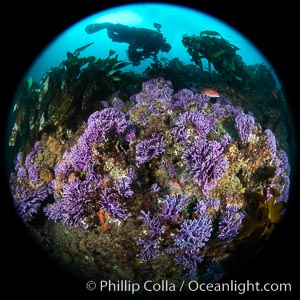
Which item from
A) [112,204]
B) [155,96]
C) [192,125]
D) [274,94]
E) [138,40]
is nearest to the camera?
[112,204]

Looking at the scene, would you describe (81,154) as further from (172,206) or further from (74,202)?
(172,206)

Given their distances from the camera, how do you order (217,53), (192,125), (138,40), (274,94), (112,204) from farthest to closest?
(274,94) < (217,53) < (138,40) < (192,125) < (112,204)

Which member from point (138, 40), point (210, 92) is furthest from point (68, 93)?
point (210, 92)

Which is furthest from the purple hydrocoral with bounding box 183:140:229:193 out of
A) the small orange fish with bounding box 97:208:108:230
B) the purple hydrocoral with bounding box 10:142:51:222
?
the purple hydrocoral with bounding box 10:142:51:222

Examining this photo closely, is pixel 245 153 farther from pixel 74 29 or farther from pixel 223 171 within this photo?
pixel 74 29

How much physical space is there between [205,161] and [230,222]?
2.18 ft

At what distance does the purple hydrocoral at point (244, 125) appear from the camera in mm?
3566

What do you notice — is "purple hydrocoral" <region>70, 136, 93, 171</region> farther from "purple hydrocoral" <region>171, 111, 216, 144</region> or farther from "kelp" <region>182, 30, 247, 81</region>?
"kelp" <region>182, 30, 247, 81</region>

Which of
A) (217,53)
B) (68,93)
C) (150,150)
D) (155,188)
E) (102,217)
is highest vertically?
(217,53)

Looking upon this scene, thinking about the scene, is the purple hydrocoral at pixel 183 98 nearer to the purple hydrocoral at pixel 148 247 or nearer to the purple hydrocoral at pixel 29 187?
the purple hydrocoral at pixel 148 247

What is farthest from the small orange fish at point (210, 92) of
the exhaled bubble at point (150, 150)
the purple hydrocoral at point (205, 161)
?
the purple hydrocoral at point (205, 161)

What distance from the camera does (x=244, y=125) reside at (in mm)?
3613

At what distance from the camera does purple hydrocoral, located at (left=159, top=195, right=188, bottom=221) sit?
10.8 feet

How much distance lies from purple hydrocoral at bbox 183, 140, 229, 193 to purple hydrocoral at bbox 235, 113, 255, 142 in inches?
13.7
